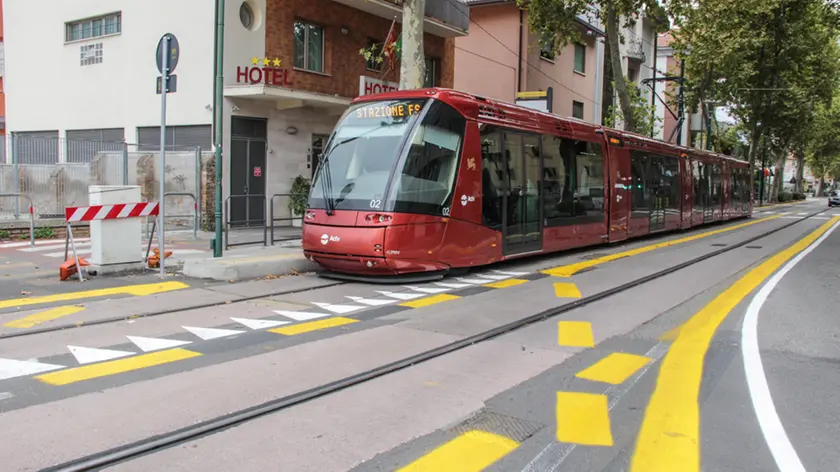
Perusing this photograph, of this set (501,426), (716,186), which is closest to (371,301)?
(501,426)

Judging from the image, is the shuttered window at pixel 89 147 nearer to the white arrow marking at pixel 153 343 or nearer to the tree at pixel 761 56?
the white arrow marking at pixel 153 343

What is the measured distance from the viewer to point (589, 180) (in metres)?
14.4

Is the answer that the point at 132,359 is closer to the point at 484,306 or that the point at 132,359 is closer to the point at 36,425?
the point at 36,425

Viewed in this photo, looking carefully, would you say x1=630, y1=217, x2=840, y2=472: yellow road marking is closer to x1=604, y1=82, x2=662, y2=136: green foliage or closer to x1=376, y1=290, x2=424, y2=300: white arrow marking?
x1=376, y1=290, x2=424, y2=300: white arrow marking

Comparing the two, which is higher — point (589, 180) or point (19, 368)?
point (589, 180)

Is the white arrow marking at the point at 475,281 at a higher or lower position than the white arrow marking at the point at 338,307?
higher

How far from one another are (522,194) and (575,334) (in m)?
5.29

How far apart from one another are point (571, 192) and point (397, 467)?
1080cm

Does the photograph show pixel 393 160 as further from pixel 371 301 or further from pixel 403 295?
pixel 371 301

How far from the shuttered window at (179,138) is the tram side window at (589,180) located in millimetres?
9774

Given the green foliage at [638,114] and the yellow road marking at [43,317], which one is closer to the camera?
the yellow road marking at [43,317]

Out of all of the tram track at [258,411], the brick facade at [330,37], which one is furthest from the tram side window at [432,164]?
the brick facade at [330,37]

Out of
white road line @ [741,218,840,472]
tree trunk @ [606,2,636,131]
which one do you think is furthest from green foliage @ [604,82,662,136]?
white road line @ [741,218,840,472]

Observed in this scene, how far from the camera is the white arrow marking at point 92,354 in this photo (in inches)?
217
